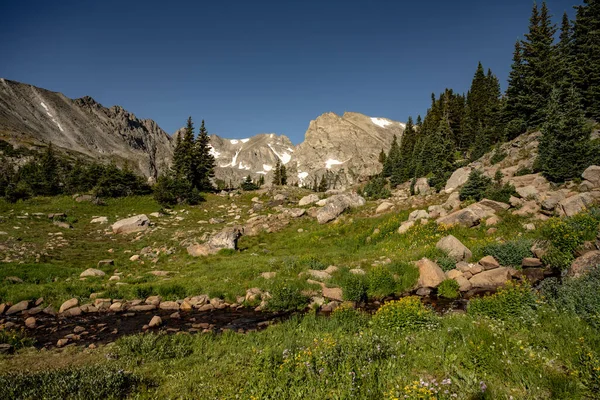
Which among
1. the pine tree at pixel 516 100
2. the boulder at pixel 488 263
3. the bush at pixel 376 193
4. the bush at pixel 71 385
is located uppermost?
the pine tree at pixel 516 100

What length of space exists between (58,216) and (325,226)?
82.1 ft

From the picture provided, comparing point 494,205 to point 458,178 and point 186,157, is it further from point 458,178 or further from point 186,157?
point 186,157

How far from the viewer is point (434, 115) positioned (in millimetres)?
74625

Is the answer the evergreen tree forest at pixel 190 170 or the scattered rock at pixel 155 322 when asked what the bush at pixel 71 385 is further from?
the evergreen tree forest at pixel 190 170

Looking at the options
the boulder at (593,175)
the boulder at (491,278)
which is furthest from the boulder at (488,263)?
the boulder at (593,175)

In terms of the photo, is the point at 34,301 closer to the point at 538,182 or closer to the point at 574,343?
the point at 574,343

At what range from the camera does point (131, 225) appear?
26297 mm

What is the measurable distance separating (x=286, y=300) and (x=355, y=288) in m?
3.33

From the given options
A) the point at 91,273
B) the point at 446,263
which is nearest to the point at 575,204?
the point at 446,263

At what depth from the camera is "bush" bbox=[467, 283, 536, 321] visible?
8258 mm

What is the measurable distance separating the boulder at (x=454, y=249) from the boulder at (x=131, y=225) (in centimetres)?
2461

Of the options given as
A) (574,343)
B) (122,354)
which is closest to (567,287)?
(574,343)

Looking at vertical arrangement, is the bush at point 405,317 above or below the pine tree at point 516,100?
below

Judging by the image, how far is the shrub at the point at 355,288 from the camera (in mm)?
13391
